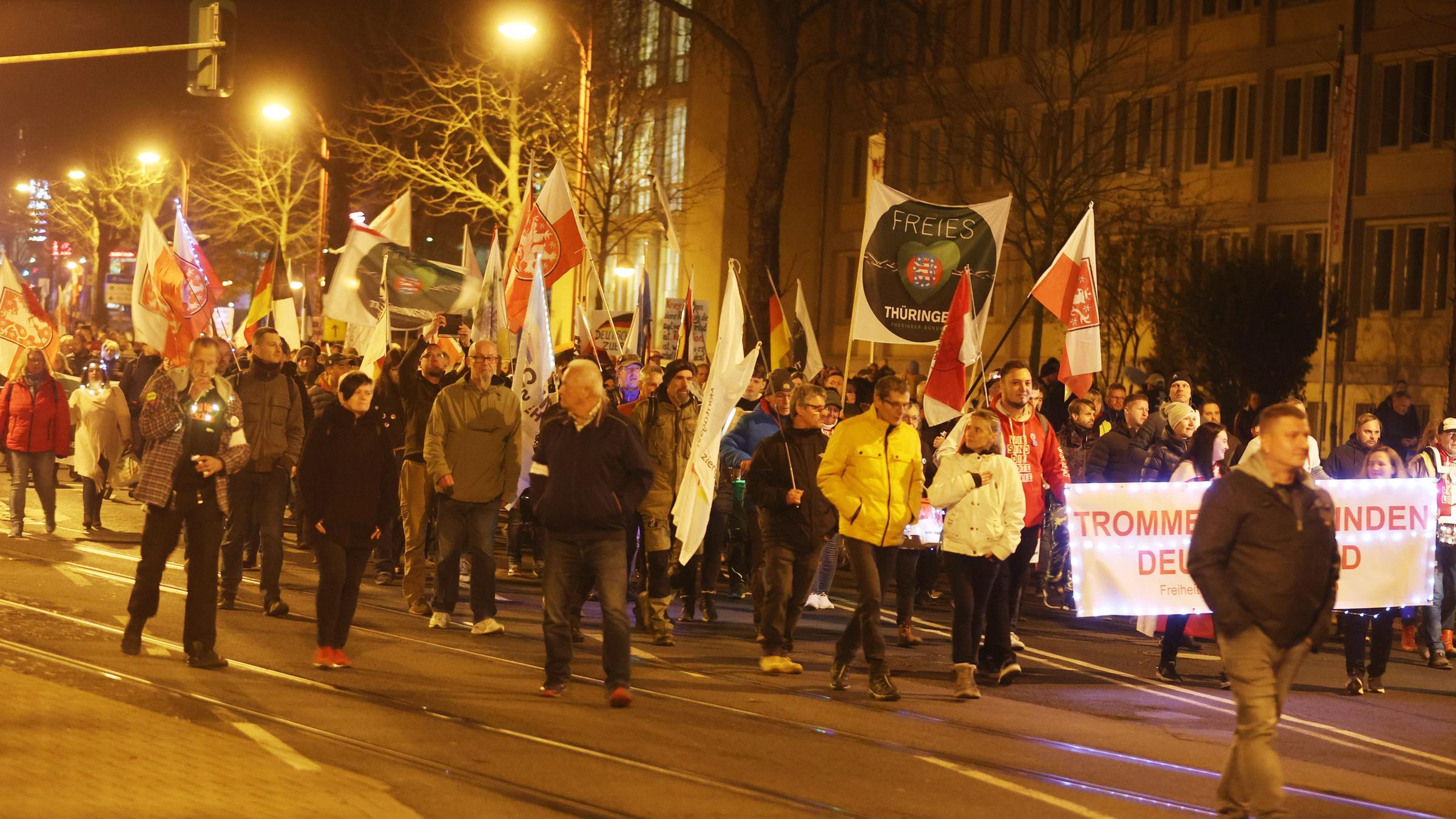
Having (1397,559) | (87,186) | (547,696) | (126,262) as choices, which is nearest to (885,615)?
(1397,559)

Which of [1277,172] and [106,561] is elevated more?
[1277,172]

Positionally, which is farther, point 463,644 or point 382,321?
point 382,321

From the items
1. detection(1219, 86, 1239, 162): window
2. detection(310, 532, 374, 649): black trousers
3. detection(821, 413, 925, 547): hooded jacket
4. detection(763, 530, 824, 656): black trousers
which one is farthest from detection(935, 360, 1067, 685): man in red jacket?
detection(1219, 86, 1239, 162): window

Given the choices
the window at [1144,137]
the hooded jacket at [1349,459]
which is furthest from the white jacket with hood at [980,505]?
the window at [1144,137]

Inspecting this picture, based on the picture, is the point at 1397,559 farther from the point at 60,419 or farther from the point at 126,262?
the point at 126,262

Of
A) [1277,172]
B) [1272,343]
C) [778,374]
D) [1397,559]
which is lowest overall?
[1397,559]

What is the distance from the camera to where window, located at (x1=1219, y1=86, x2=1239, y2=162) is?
36.9m

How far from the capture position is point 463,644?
10.9m

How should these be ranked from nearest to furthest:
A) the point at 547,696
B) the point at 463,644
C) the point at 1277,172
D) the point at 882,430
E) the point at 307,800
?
1. the point at 307,800
2. the point at 547,696
3. the point at 882,430
4. the point at 463,644
5. the point at 1277,172

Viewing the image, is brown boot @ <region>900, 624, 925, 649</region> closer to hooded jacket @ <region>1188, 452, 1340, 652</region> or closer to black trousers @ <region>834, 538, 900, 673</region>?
black trousers @ <region>834, 538, 900, 673</region>

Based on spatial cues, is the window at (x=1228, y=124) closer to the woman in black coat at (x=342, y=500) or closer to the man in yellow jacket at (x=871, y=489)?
the man in yellow jacket at (x=871, y=489)

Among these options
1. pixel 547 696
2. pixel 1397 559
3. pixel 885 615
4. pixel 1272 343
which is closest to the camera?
pixel 547 696

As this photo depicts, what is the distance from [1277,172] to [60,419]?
92.0 ft

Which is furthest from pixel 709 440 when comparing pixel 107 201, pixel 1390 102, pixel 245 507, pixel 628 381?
pixel 107 201
